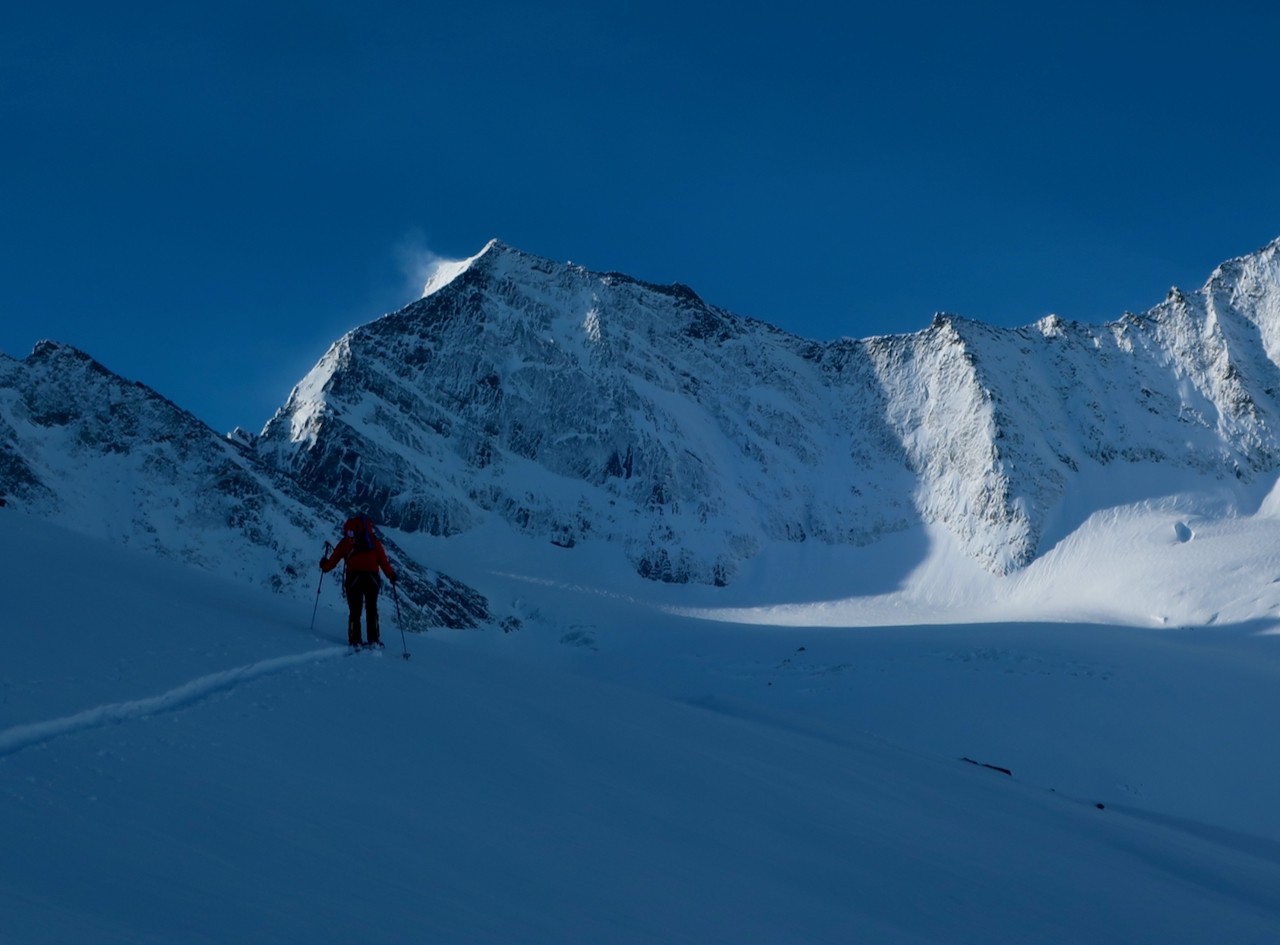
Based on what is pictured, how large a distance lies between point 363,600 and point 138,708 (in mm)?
7900

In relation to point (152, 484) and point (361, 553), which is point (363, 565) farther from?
point (152, 484)

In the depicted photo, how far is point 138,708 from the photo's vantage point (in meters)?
7.65

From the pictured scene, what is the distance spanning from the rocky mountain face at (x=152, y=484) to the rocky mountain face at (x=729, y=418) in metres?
31.0

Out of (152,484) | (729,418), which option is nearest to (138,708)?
(152,484)

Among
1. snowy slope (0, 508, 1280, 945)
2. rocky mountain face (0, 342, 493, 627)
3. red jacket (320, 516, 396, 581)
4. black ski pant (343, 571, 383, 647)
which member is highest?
rocky mountain face (0, 342, 493, 627)

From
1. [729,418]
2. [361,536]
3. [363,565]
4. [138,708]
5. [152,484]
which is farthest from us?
[729,418]

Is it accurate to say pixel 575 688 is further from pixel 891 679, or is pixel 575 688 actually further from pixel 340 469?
pixel 340 469

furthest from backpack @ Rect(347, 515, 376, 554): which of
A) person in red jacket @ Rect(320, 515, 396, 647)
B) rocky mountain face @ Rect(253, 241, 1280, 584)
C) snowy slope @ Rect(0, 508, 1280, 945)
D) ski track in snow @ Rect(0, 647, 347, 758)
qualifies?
rocky mountain face @ Rect(253, 241, 1280, 584)

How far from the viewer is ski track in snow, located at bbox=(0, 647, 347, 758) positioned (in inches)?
249

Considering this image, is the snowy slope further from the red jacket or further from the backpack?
the backpack

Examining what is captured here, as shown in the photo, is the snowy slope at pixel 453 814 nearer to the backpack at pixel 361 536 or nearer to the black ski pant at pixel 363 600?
the black ski pant at pixel 363 600

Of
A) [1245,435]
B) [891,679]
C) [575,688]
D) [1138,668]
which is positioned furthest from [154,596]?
[1245,435]

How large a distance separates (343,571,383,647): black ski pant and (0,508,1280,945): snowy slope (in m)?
0.52

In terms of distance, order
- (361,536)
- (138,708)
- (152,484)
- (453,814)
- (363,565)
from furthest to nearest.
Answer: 1. (152,484)
2. (361,536)
3. (363,565)
4. (138,708)
5. (453,814)
